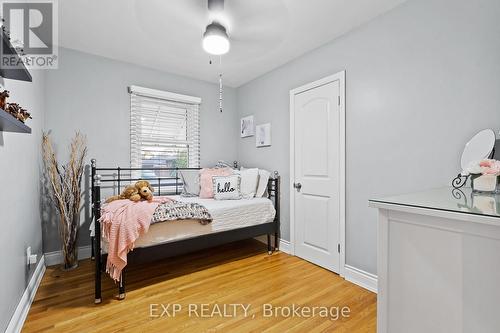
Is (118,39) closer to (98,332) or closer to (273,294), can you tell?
(98,332)

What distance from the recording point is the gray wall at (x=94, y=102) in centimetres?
264

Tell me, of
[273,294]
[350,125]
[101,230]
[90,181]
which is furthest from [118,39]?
[273,294]

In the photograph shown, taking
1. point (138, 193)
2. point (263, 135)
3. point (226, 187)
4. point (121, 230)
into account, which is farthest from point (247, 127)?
point (121, 230)

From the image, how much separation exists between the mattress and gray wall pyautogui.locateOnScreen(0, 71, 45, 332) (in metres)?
0.55

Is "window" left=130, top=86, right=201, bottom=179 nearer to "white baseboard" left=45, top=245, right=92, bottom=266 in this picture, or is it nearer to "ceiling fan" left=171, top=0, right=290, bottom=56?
"white baseboard" left=45, top=245, right=92, bottom=266

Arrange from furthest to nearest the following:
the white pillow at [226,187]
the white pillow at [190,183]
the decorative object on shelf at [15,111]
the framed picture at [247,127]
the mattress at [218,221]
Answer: the framed picture at [247,127] < the white pillow at [190,183] < the white pillow at [226,187] < the mattress at [218,221] < the decorative object on shelf at [15,111]

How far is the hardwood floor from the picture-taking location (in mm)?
1631

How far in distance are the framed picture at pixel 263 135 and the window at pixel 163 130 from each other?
919 millimetres

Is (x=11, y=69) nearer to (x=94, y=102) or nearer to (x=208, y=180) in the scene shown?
(x=94, y=102)

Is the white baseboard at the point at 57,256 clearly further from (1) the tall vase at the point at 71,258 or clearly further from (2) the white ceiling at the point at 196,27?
(2) the white ceiling at the point at 196,27

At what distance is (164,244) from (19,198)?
1.10 m

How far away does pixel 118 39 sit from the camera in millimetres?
2502

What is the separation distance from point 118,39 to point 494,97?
3.25 m

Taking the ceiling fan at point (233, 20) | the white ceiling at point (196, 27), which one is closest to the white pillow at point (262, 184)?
the white ceiling at point (196, 27)
